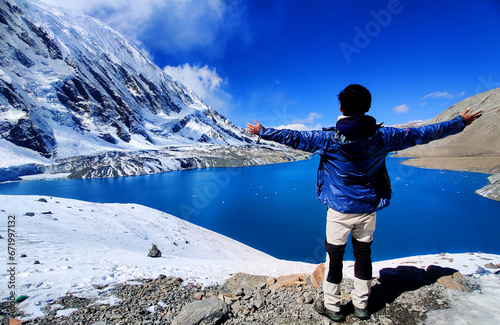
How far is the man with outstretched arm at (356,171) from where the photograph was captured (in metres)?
2.83

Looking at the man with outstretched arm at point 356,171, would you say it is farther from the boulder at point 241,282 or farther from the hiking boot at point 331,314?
the boulder at point 241,282

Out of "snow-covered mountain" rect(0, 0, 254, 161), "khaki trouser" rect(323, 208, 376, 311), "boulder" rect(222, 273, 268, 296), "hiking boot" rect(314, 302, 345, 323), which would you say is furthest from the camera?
"snow-covered mountain" rect(0, 0, 254, 161)

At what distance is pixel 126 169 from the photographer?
76.6 metres

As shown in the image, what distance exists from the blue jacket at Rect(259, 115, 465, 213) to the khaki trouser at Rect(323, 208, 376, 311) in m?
0.13

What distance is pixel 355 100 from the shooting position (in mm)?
2811

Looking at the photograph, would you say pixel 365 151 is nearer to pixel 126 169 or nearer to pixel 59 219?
pixel 59 219

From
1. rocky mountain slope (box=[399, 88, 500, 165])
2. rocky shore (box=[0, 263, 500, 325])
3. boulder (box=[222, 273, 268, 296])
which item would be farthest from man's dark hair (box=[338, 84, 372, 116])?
rocky mountain slope (box=[399, 88, 500, 165])

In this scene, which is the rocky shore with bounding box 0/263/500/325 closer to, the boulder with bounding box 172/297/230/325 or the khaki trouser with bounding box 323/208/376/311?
the boulder with bounding box 172/297/230/325

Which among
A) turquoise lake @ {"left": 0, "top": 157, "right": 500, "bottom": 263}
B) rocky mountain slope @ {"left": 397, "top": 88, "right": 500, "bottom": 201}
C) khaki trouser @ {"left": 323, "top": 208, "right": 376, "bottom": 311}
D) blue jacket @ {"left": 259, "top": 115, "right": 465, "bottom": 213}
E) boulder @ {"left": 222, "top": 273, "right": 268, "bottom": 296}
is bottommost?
turquoise lake @ {"left": 0, "top": 157, "right": 500, "bottom": 263}

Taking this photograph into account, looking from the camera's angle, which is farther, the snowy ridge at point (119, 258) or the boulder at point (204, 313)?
the snowy ridge at point (119, 258)

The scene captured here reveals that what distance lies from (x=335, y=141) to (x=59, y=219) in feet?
45.5

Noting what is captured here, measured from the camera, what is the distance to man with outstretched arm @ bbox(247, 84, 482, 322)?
2.83m

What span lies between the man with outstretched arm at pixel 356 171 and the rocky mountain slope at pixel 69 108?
81927mm

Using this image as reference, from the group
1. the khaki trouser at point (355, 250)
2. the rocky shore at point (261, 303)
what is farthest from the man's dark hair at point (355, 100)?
the rocky shore at point (261, 303)
